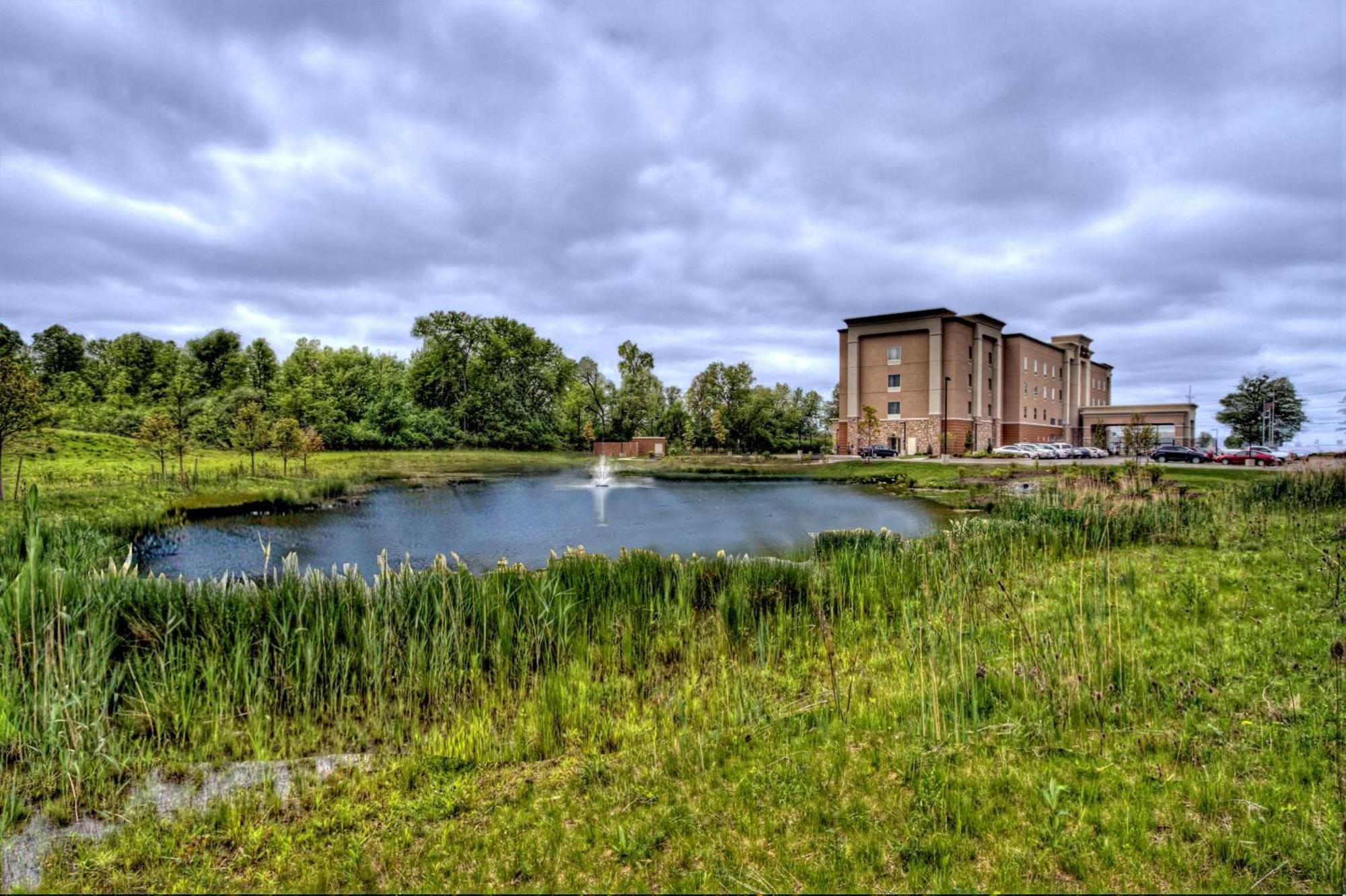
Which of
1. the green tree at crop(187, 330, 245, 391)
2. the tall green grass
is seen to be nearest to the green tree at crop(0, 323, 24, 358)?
the green tree at crop(187, 330, 245, 391)

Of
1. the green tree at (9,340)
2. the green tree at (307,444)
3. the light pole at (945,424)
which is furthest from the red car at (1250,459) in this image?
the green tree at (9,340)

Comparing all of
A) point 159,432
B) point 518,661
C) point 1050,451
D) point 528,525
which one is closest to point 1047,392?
point 1050,451

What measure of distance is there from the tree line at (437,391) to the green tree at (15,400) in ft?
97.0

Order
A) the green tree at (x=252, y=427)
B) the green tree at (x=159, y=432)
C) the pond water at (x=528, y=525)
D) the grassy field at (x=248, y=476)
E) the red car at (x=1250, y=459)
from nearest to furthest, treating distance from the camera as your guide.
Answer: the pond water at (x=528, y=525), the grassy field at (x=248, y=476), the green tree at (x=159, y=432), the green tree at (x=252, y=427), the red car at (x=1250, y=459)

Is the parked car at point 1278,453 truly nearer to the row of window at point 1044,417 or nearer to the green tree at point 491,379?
the row of window at point 1044,417

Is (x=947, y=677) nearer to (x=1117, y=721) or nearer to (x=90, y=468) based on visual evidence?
(x=1117, y=721)

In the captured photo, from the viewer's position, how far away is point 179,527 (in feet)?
64.7

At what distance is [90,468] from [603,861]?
33.6m

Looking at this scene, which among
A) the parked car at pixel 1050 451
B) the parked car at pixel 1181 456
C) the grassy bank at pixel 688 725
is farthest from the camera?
the parked car at pixel 1050 451

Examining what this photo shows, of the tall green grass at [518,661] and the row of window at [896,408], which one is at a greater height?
the row of window at [896,408]

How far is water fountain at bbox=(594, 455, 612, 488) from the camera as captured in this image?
4025cm

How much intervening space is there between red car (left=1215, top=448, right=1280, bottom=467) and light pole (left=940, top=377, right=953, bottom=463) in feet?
59.9

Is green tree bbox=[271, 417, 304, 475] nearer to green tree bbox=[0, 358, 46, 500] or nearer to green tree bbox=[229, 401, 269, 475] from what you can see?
green tree bbox=[229, 401, 269, 475]

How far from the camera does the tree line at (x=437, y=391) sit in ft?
184
